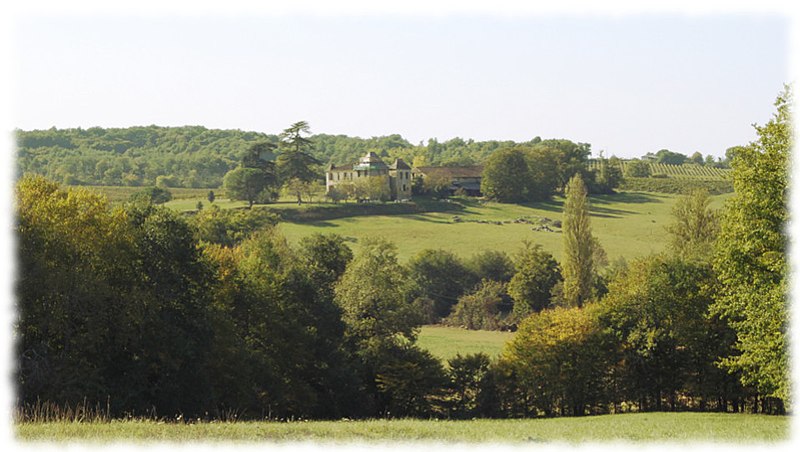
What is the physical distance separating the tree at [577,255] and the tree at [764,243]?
38717 millimetres

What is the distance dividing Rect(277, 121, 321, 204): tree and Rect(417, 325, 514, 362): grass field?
1939 inches

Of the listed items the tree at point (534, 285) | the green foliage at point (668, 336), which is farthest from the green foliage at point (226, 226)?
the green foliage at point (668, 336)

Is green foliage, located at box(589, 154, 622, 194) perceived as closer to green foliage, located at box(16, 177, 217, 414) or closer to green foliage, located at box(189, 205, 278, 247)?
green foliage, located at box(189, 205, 278, 247)

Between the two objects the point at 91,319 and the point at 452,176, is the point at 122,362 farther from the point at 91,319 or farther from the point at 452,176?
the point at 452,176

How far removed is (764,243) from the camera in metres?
23.8

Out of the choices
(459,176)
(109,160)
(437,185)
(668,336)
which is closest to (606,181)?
(459,176)

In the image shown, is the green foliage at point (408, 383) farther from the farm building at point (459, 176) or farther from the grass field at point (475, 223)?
the farm building at point (459, 176)

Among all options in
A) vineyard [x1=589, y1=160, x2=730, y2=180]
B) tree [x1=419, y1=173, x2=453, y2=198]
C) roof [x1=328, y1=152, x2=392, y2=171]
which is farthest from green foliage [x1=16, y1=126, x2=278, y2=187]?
vineyard [x1=589, y1=160, x2=730, y2=180]

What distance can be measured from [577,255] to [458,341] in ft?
40.1

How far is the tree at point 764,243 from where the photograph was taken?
22953 millimetres

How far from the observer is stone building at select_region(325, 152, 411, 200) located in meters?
118

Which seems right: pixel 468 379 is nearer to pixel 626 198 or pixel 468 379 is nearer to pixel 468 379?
pixel 468 379

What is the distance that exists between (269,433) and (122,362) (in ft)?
45.9

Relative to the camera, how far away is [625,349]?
40156 millimetres
